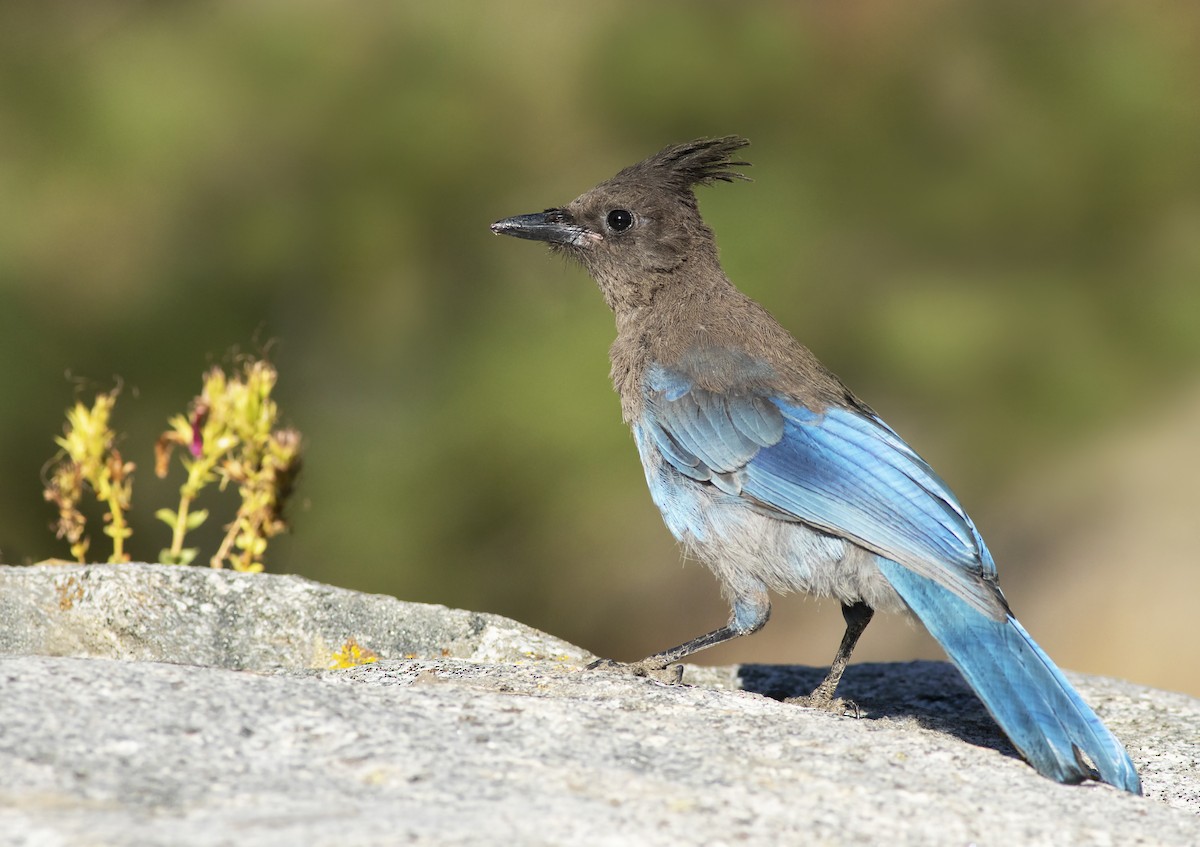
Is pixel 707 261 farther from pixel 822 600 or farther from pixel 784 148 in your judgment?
pixel 784 148

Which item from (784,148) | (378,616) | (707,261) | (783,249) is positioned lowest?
(378,616)

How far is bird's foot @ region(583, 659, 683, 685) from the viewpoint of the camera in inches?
145

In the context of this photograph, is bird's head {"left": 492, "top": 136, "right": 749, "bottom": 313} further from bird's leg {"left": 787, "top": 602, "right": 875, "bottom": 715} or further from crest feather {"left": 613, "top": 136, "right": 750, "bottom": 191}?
bird's leg {"left": 787, "top": 602, "right": 875, "bottom": 715}

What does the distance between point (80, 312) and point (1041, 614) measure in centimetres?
419

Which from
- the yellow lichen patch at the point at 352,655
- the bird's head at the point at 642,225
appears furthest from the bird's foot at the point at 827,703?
the bird's head at the point at 642,225

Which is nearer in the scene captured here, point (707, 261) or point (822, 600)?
point (822, 600)

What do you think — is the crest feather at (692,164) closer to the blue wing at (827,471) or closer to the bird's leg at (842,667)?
the blue wing at (827,471)

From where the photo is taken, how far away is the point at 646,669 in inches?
153

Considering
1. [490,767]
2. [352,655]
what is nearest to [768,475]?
[352,655]

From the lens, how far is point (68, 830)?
6.72ft

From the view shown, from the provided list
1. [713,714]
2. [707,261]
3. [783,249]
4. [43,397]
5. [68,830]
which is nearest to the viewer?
[68,830]

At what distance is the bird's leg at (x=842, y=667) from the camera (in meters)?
3.80

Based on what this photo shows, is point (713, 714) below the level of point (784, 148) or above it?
below

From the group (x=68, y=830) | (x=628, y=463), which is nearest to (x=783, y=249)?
(x=628, y=463)
